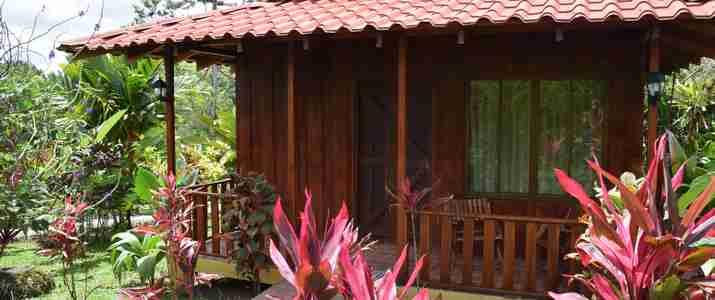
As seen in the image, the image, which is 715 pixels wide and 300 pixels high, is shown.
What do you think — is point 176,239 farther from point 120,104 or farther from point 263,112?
point 120,104

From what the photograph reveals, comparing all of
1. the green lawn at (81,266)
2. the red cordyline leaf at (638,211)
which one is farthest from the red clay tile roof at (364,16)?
the red cordyline leaf at (638,211)

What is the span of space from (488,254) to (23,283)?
18.4 feet

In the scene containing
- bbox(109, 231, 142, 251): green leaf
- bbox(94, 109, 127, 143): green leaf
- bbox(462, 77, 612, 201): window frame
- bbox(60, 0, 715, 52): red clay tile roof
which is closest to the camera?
bbox(60, 0, 715, 52): red clay tile roof

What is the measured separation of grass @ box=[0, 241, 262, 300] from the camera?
7.18 metres

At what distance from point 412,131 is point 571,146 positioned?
193 cm

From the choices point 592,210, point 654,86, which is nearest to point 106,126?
point 654,86

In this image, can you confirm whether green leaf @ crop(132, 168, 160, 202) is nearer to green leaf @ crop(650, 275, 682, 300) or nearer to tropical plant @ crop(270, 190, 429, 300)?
tropical plant @ crop(270, 190, 429, 300)

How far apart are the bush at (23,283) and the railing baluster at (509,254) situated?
18.3ft

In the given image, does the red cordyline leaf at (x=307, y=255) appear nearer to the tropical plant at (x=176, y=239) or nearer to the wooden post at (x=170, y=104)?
the tropical plant at (x=176, y=239)

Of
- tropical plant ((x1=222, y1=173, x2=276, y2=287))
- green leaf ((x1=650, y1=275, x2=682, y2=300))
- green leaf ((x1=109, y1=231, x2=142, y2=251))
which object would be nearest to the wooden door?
tropical plant ((x1=222, y1=173, x2=276, y2=287))

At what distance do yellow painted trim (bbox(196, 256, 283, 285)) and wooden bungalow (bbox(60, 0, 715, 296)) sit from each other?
0.08 metres

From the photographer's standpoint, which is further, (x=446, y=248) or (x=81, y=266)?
(x=81, y=266)

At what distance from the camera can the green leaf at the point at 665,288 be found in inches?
72.2

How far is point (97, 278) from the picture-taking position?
321 inches
